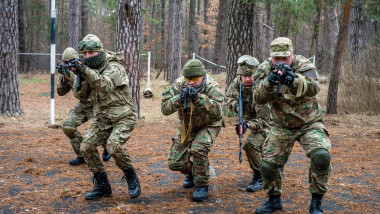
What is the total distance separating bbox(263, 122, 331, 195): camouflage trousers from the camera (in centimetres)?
412

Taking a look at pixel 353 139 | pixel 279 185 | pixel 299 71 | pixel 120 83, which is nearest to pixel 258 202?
pixel 279 185

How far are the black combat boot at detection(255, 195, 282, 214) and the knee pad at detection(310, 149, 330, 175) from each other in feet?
2.13

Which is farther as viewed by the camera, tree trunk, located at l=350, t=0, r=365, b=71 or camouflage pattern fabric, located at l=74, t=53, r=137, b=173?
tree trunk, located at l=350, t=0, r=365, b=71

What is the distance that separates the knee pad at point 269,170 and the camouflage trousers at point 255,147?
0.99 m

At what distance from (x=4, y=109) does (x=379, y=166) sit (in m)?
9.59

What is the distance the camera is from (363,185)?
5.76 metres

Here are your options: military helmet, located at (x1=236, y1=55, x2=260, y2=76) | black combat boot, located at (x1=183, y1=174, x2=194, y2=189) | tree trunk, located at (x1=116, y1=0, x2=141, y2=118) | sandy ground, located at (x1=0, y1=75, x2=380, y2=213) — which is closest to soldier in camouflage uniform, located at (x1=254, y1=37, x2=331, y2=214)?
sandy ground, located at (x1=0, y1=75, x2=380, y2=213)

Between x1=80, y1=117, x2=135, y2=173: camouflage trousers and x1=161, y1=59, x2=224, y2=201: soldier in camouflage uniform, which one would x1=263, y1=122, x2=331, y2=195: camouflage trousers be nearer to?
x1=161, y1=59, x2=224, y2=201: soldier in camouflage uniform

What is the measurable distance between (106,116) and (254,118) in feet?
6.78

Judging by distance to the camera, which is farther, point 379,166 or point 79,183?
point 379,166

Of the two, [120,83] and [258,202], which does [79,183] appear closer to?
[120,83]

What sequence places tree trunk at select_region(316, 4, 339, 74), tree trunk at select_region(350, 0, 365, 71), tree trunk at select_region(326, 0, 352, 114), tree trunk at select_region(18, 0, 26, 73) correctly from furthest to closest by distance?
tree trunk at select_region(18, 0, 26, 73) < tree trunk at select_region(316, 4, 339, 74) < tree trunk at select_region(350, 0, 365, 71) < tree trunk at select_region(326, 0, 352, 114)

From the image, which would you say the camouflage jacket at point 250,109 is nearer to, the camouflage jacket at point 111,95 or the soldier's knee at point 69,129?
the camouflage jacket at point 111,95

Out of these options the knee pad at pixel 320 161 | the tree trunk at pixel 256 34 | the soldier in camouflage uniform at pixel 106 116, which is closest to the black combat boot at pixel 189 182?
the soldier in camouflage uniform at pixel 106 116
